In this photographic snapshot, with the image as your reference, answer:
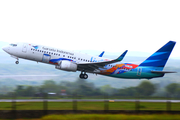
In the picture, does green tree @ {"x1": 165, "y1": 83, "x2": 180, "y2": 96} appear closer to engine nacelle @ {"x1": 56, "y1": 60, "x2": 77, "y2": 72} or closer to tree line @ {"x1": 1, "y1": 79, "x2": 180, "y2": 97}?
tree line @ {"x1": 1, "y1": 79, "x2": 180, "y2": 97}

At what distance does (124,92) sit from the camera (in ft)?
138

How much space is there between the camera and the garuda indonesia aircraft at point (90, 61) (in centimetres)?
3572

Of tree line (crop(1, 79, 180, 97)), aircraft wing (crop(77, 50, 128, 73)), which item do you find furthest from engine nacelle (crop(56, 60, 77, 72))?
tree line (crop(1, 79, 180, 97))

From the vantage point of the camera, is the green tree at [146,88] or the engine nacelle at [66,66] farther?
the green tree at [146,88]

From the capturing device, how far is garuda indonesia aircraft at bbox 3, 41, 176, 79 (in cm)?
3572

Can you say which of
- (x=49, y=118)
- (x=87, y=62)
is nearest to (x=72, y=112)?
(x=49, y=118)

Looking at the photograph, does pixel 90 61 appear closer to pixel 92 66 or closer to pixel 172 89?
pixel 92 66

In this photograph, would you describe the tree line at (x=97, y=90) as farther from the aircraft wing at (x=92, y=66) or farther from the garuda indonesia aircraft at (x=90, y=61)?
the aircraft wing at (x=92, y=66)

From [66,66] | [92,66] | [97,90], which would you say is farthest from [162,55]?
[66,66]

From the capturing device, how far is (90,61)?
1487 inches

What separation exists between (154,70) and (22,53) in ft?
70.5

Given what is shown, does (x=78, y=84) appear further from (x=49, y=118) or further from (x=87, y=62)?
(x=49, y=118)

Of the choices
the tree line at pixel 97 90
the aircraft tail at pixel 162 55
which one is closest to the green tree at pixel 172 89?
the tree line at pixel 97 90

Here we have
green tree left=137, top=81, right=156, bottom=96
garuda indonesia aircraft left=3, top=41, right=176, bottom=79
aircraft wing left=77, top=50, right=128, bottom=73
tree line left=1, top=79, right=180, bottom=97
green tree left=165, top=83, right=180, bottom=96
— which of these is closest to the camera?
garuda indonesia aircraft left=3, top=41, right=176, bottom=79
